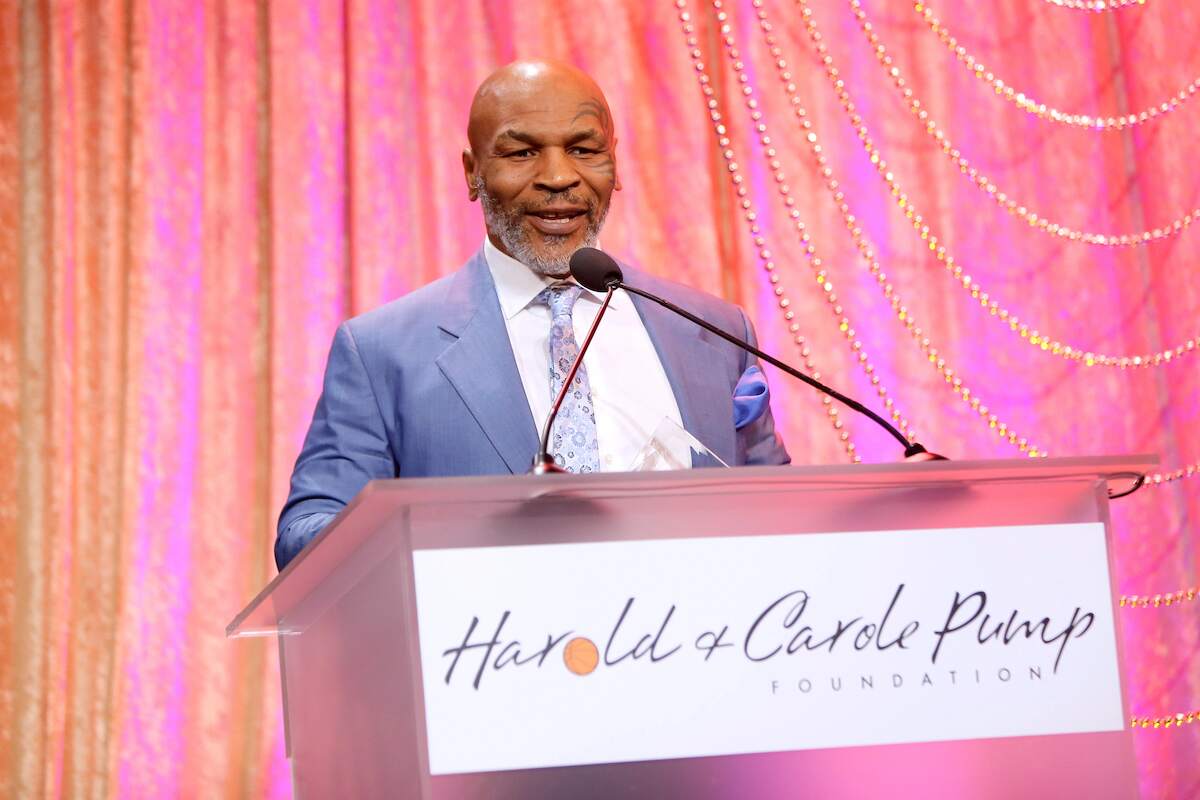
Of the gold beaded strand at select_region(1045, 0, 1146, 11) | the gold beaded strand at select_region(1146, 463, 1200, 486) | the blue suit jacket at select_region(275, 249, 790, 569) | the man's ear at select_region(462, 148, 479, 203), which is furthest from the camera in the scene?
the gold beaded strand at select_region(1045, 0, 1146, 11)

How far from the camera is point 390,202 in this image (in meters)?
2.87

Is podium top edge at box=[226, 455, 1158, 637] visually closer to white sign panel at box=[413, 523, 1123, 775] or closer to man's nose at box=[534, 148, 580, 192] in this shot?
white sign panel at box=[413, 523, 1123, 775]

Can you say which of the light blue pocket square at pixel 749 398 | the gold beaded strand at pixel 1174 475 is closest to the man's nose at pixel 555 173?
the light blue pocket square at pixel 749 398

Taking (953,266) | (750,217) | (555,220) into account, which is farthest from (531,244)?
(953,266)

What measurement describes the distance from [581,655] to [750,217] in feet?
6.03

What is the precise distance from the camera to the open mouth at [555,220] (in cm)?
226

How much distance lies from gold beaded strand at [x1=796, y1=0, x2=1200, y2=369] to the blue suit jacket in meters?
0.84

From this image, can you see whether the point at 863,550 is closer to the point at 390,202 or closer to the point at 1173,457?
the point at 390,202

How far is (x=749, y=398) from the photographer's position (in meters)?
2.25

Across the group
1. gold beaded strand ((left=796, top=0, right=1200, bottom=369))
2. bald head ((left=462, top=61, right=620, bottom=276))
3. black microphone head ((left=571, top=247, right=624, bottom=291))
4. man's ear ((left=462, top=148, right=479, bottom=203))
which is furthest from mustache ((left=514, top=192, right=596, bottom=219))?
gold beaded strand ((left=796, top=0, right=1200, bottom=369))

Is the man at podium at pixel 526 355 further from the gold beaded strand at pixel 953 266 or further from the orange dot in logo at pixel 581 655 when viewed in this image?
the orange dot in logo at pixel 581 655

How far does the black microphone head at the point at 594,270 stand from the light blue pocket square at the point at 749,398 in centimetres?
60

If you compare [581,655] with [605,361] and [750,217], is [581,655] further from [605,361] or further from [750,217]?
[750,217]

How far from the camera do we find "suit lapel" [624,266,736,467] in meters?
2.19
